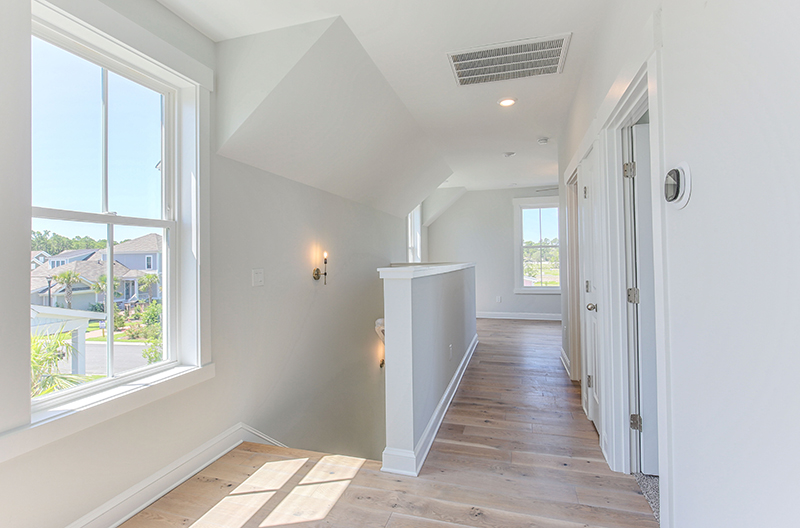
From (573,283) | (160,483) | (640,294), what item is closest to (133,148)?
(160,483)

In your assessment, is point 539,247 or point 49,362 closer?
point 49,362

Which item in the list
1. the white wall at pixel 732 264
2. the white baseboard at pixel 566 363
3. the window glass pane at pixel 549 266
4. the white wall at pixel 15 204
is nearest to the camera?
the white wall at pixel 732 264

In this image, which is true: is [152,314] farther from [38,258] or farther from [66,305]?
[38,258]

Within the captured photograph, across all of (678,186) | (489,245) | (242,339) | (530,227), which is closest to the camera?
(678,186)

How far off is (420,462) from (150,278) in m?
1.81

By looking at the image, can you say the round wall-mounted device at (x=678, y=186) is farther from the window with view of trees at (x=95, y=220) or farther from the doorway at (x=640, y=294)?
the window with view of trees at (x=95, y=220)

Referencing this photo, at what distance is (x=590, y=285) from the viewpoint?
8.71 feet

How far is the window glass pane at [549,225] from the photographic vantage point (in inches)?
290

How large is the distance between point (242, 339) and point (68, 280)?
3.40 feet

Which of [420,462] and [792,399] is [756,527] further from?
[420,462]

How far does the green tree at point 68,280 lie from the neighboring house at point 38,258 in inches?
3.1

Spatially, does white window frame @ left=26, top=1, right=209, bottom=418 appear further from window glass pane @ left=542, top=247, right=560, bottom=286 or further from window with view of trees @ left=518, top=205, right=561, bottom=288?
window glass pane @ left=542, top=247, right=560, bottom=286

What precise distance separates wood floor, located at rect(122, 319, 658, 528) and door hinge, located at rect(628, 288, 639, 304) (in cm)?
93

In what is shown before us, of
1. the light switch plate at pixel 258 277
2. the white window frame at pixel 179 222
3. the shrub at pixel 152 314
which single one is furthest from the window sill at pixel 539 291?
the shrub at pixel 152 314
